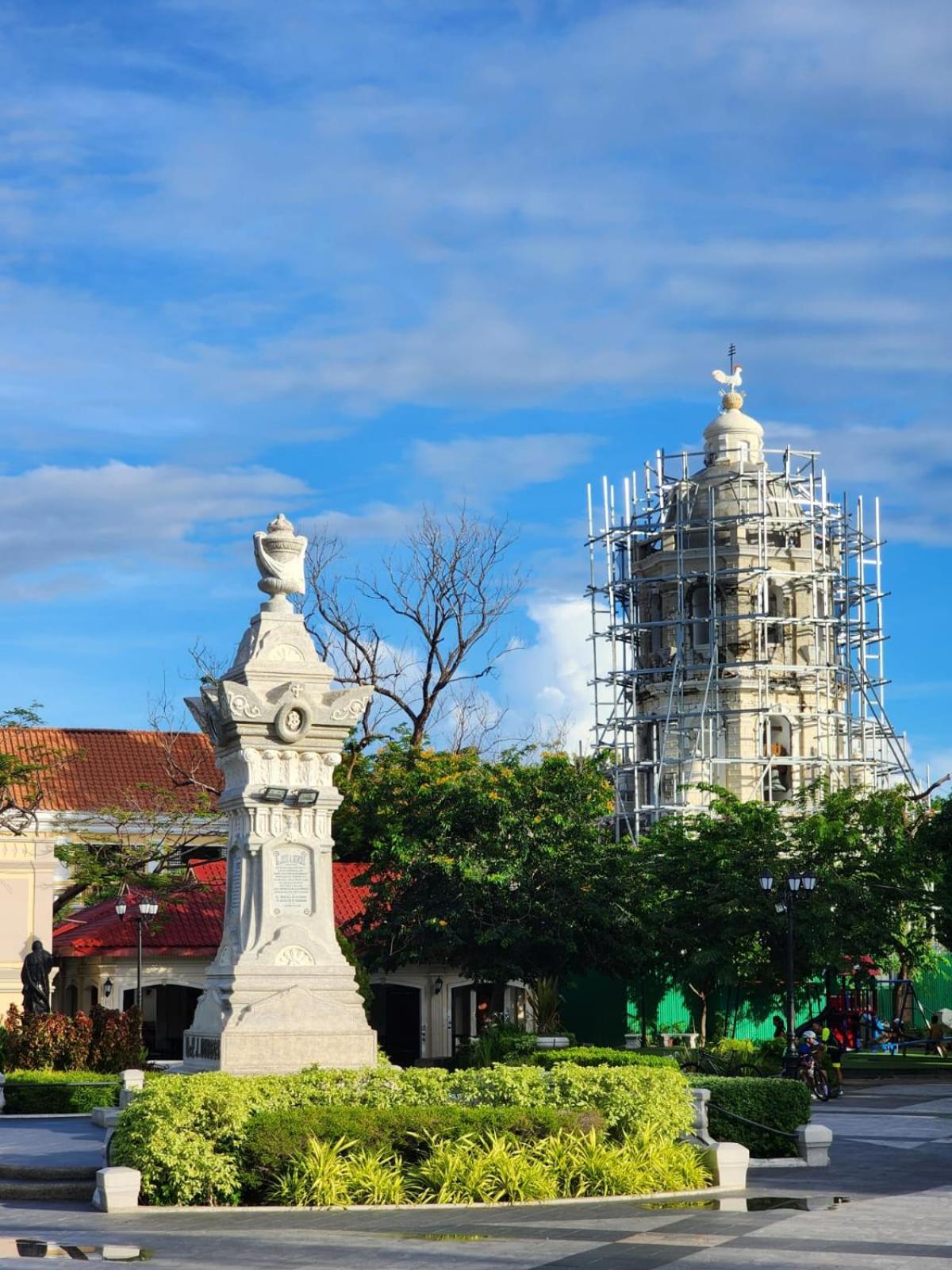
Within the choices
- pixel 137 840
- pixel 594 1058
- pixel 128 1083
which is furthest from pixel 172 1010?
pixel 594 1058

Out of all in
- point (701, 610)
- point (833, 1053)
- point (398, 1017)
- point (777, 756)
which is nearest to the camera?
point (833, 1053)

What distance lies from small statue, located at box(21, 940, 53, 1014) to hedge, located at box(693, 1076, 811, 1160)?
15.8 m

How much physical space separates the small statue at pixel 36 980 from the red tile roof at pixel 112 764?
1327 cm

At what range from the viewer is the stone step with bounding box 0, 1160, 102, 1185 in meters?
18.1

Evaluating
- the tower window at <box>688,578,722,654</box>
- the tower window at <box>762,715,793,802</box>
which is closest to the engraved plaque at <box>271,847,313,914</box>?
the tower window at <box>762,715,793,802</box>

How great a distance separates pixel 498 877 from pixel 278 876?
16395 mm

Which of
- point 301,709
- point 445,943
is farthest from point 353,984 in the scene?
point 445,943

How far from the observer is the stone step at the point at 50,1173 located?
18125 millimetres

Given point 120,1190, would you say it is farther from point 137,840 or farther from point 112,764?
point 112,764

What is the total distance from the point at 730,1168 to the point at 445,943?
2097cm

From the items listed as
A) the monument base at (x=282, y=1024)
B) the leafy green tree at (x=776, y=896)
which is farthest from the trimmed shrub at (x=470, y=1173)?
the leafy green tree at (x=776, y=896)

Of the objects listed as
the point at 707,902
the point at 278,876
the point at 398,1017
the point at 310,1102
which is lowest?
the point at 398,1017

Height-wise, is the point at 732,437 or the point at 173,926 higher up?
the point at 732,437

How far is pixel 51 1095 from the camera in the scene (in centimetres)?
2619
